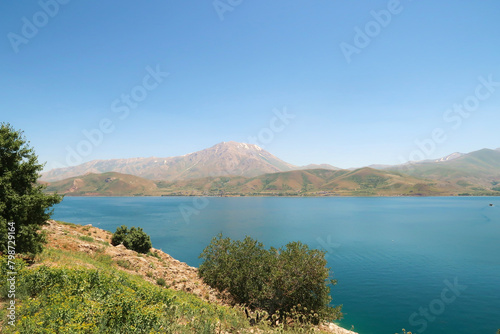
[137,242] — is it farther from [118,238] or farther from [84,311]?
[84,311]

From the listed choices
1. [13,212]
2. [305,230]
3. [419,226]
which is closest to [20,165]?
[13,212]

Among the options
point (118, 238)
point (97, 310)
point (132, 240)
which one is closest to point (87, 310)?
point (97, 310)

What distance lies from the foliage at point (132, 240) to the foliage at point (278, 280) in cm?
2103

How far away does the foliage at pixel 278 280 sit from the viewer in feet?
102

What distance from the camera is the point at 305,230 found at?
134250 millimetres

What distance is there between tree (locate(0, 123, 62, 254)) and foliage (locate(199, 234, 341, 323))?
2444 centimetres

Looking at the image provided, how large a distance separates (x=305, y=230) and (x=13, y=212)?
12832 cm

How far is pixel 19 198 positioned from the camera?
22.8 metres

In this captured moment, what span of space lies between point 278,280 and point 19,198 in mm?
30407

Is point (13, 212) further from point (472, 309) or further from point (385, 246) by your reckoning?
point (385, 246)

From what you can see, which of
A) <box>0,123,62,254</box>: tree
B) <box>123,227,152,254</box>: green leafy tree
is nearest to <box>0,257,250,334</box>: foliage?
<box>0,123,62,254</box>: tree

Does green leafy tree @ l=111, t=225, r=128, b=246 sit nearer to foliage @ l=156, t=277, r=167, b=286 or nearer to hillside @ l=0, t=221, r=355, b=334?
foliage @ l=156, t=277, r=167, b=286

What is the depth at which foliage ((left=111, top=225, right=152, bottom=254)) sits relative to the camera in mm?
52000

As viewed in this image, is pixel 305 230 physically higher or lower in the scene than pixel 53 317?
lower
